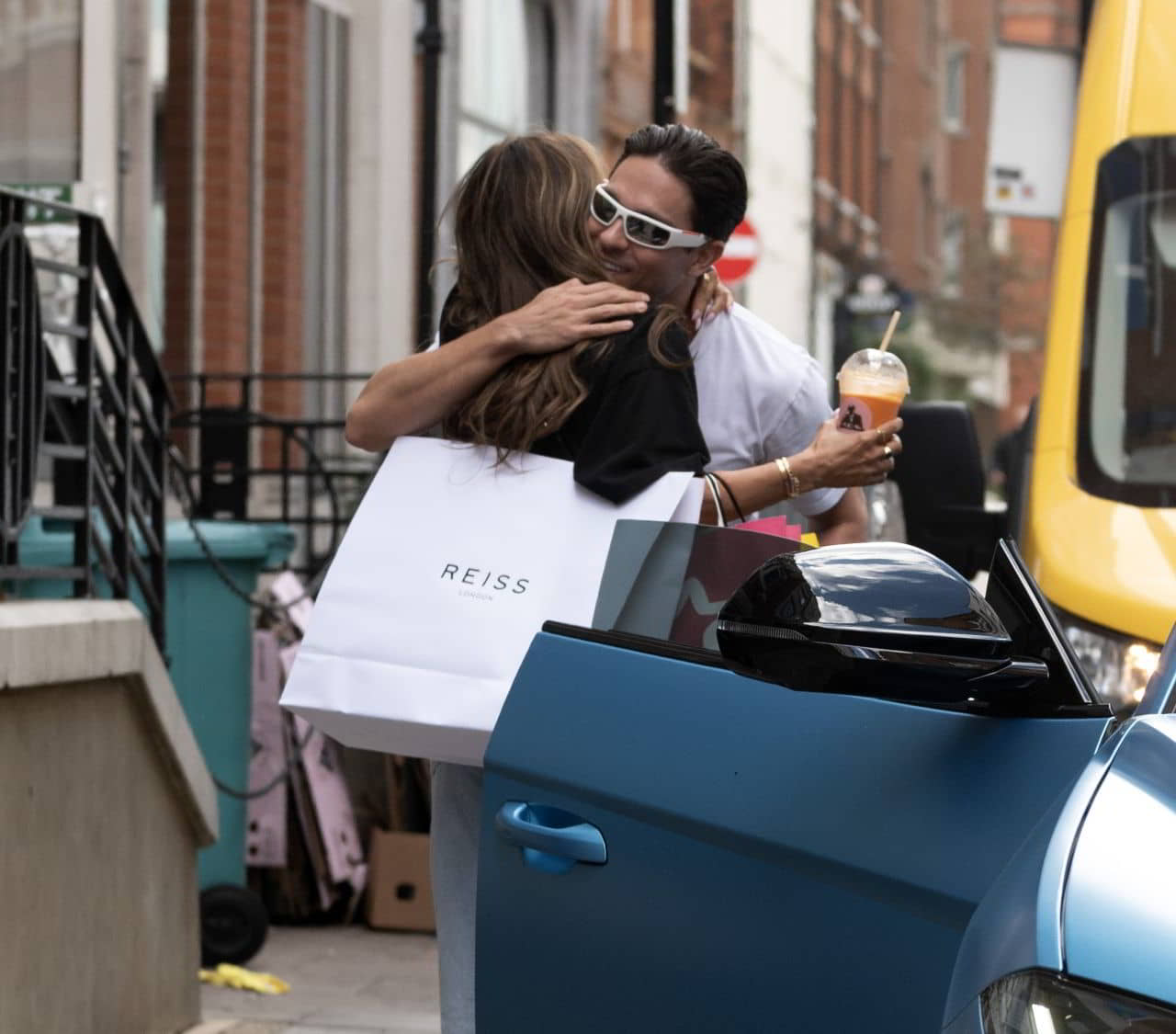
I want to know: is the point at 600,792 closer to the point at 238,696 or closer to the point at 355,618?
the point at 355,618

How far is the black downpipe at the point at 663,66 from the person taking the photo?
10.7 metres

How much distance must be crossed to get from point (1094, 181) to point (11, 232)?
2811 millimetres

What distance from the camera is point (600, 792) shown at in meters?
2.82

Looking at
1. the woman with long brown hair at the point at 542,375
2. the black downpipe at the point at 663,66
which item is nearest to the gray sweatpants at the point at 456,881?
the woman with long brown hair at the point at 542,375

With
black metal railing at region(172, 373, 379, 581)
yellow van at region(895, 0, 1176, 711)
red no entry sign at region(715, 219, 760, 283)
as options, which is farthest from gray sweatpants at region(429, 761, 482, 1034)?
red no entry sign at region(715, 219, 760, 283)

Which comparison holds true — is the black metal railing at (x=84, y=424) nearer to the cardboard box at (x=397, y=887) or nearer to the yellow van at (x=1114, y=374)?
the cardboard box at (x=397, y=887)

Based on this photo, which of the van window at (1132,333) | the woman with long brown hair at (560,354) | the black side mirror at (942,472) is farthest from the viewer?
the black side mirror at (942,472)

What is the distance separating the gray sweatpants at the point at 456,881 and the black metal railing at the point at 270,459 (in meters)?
4.67

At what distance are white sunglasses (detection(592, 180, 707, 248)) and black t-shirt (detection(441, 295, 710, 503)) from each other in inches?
7.5

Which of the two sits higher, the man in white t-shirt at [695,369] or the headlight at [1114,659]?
the man in white t-shirt at [695,369]

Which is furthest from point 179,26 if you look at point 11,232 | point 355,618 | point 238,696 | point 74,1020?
point 355,618

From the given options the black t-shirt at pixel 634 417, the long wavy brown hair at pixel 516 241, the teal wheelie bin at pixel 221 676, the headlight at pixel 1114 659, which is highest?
the long wavy brown hair at pixel 516 241

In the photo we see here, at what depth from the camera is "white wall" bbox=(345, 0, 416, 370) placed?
14758mm

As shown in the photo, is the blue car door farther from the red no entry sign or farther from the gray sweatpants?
the red no entry sign
